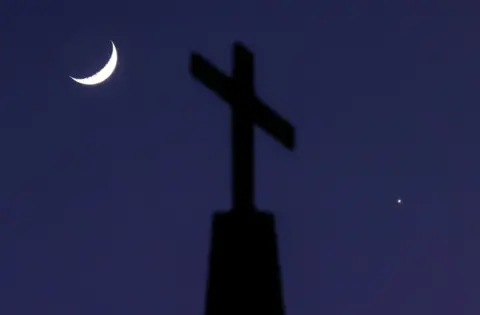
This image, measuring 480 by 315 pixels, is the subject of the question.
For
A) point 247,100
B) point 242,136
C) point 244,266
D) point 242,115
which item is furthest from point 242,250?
point 247,100

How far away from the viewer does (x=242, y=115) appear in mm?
7812

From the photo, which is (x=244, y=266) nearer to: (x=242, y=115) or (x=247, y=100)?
(x=242, y=115)

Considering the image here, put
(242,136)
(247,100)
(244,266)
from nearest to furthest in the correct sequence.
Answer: (244,266) → (242,136) → (247,100)

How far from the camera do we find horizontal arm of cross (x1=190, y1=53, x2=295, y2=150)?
25.2 feet

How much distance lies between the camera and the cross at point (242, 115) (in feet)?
24.5

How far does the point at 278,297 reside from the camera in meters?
7.20

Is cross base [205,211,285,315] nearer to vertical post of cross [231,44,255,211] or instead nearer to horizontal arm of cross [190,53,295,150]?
vertical post of cross [231,44,255,211]

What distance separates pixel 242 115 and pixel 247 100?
0.16 metres

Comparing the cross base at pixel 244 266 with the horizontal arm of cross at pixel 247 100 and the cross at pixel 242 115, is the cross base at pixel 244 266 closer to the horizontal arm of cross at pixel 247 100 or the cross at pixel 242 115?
the cross at pixel 242 115

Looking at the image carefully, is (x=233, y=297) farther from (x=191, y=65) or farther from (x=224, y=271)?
(x=191, y=65)

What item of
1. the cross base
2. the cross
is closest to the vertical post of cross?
the cross

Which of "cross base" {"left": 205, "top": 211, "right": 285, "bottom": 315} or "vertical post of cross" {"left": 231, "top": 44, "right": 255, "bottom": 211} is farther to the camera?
"vertical post of cross" {"left": 231, "top": 44, "right": 255, "bottom": 211}

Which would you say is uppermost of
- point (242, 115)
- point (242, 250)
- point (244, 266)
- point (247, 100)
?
point (247, 100)

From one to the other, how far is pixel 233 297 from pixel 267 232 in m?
0.64
